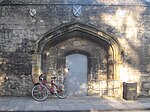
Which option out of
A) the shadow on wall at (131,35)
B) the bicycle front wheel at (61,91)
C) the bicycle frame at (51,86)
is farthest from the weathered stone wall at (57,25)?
the bicycle front wheel at (61,91)

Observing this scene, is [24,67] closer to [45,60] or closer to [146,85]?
[45,60]

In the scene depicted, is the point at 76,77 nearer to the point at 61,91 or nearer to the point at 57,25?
the point at 61,91

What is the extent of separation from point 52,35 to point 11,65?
202cm

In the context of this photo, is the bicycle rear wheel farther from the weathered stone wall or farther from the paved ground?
the weathered stone wall

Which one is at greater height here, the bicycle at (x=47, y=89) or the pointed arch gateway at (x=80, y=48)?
the pointed arch gateway at (x=80, y=48)

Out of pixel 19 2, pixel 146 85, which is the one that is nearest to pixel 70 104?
pixel 146 85

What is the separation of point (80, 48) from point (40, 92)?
2.52 meters

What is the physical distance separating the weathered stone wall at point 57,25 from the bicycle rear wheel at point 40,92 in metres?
0.44

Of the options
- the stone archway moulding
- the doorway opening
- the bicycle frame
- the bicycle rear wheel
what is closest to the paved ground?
the bicycle rear wheel

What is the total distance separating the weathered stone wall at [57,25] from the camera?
508 inches

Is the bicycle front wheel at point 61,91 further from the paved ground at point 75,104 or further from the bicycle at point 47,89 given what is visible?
the paved ground at point 75,104

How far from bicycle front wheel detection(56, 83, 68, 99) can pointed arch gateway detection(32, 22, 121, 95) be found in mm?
839

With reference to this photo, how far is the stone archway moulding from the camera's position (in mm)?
12945

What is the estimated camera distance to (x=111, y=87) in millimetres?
13500
